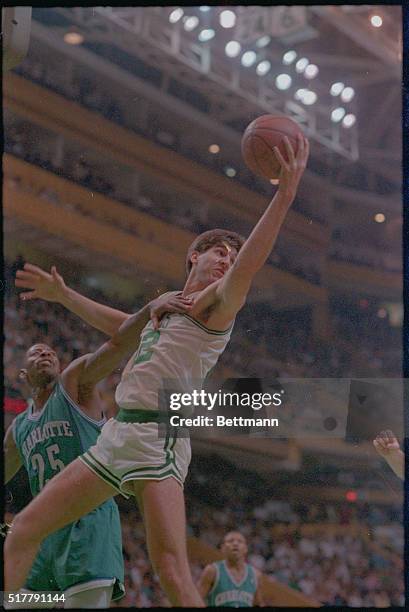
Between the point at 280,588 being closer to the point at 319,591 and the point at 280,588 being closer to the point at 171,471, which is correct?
the point at 319,591

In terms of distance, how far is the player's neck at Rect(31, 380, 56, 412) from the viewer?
16.9 ft

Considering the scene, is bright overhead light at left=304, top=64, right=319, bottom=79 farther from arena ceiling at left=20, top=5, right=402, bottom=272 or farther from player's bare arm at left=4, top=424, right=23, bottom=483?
player's bare arm at left=4, top=424, right=23, bottom=483

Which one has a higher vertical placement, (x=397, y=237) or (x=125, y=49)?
(x=125, y=49)

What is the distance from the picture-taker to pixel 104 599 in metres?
4.94

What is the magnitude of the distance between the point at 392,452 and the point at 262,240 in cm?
134

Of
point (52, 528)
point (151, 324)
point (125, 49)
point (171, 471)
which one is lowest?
point (52, 528)

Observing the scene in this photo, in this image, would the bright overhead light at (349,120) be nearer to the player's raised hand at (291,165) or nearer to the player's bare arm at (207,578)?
the player's raised hand at (291,165)

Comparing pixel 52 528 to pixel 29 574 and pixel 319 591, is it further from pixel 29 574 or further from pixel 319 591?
pixel 319 591

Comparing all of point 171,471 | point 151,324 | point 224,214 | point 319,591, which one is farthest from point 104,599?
point 224,214

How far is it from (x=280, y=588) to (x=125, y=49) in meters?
3.08

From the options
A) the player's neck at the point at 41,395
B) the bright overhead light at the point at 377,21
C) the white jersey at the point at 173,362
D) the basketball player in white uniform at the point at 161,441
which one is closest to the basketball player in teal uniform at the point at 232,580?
the basketball player in white uniform at the point at 161,441

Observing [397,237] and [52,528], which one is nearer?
[52,528]

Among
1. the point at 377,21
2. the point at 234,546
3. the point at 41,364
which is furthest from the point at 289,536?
the point at 377,21

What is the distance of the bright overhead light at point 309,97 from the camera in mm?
5203
